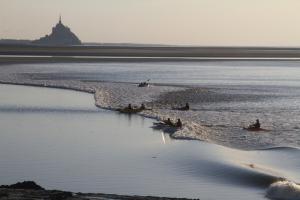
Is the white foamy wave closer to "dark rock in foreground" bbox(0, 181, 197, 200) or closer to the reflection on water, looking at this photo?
the reflection on water

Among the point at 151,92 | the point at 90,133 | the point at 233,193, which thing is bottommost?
the point at 233,193

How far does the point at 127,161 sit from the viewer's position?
20.7 m

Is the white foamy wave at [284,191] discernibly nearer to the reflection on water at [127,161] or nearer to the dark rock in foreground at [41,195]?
the reflection on water at [127,161]

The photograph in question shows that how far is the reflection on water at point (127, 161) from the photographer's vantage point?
676 inches

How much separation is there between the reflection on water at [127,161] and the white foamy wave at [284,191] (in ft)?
0.97

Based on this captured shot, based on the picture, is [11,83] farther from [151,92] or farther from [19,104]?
[19,104]

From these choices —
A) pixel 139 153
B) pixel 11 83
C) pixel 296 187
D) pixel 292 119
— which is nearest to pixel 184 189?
pixel 296 187

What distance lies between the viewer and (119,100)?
4316cm

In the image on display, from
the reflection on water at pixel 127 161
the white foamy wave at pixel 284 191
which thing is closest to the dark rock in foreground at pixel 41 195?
the reflection on water at pixel 127 161

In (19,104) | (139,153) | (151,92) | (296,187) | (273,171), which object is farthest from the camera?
(151,92)

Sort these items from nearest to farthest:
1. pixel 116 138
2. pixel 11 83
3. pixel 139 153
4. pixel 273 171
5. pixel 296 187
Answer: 1. pixel 296 187
2. pixel 273 171
3. pixel 139 153
4. pixel 116 138
5. pixel 11 83

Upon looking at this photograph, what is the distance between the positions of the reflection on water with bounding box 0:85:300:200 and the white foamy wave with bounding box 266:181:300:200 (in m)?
0.29

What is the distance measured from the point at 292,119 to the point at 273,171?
13.7m

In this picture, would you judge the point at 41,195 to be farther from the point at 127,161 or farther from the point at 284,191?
the point at 127,161
